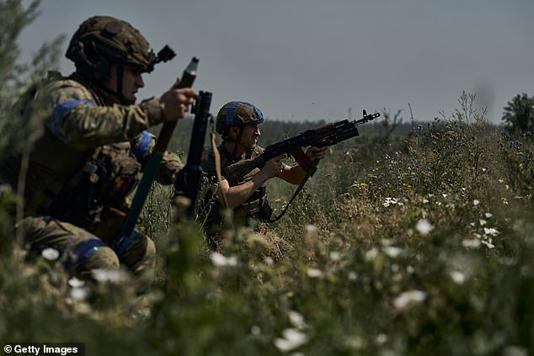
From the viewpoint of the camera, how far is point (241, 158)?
567 cm

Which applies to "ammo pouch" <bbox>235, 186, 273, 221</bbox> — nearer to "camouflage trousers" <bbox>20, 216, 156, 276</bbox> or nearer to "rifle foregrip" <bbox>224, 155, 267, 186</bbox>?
"rifle foregrip" <bbox>224, 155, 267, 186</bbox>

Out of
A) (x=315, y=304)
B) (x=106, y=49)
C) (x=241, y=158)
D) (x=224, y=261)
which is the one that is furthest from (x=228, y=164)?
(x=315, y=304)

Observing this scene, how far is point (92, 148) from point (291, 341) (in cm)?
205

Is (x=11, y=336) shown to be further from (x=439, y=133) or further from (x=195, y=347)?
(x=439, y=133)

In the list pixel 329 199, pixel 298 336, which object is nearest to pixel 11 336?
pixel 298 336

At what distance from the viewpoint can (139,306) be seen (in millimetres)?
3117

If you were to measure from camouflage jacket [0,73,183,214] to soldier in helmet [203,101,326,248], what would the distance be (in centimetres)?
179

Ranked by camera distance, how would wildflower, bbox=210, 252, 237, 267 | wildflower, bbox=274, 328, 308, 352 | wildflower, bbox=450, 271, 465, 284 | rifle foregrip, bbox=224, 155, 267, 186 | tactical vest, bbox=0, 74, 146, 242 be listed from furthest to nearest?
rifle foregrip, bbox=224, 155, 267, 186
tactical vest, bbox=0, 74, 146, 242
wildflower, bbox=210, 252, 237, 267
wildflower, bbox=450, 271, 465, 284
wildflower, bbox=274, 328, 308, 352

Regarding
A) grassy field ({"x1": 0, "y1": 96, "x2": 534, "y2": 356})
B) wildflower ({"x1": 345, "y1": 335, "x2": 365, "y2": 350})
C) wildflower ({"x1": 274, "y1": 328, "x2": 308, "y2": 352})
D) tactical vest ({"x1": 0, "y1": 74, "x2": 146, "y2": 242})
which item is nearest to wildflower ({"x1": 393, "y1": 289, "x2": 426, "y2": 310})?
grassy field ({"x1": 0, "y1": 96, "x2": 534, "y2": 356})

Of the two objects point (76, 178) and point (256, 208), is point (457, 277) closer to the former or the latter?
point (76, 178)

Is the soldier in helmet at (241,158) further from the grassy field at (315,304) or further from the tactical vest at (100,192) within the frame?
the grassy field at (315,304)

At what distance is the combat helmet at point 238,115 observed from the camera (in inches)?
214

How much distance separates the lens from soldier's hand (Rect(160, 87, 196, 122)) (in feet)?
11.4

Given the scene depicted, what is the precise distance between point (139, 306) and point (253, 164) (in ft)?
7.93
